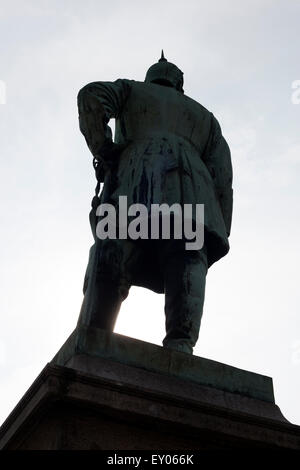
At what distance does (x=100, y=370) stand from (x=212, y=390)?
730 millimetres

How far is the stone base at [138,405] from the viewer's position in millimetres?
3668

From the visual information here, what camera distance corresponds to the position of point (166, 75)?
662 centimetres

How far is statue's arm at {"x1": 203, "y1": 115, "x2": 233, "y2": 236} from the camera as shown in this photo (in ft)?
19.4

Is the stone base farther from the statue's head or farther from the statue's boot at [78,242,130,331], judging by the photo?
the statue's head

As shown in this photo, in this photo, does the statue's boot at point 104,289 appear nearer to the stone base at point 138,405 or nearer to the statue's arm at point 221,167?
the stone base at point 138,405

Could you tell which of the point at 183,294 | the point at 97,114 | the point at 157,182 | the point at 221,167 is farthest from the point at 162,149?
the point at 183,294

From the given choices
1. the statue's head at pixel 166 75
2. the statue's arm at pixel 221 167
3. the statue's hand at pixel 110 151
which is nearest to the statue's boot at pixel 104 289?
the statue's hand at pixel 110 151

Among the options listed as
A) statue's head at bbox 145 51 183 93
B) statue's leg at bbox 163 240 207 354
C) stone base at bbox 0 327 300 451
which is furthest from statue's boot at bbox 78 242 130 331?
statue's head at bbox 145 51 183 93

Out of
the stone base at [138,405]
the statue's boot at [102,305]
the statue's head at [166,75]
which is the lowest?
the stone base at [138,405]

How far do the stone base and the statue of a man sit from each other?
0.45 m

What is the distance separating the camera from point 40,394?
12.1 ft

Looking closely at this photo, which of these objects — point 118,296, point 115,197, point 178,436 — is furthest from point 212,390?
point 115,197

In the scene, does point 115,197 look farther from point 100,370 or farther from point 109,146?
point 100,370
